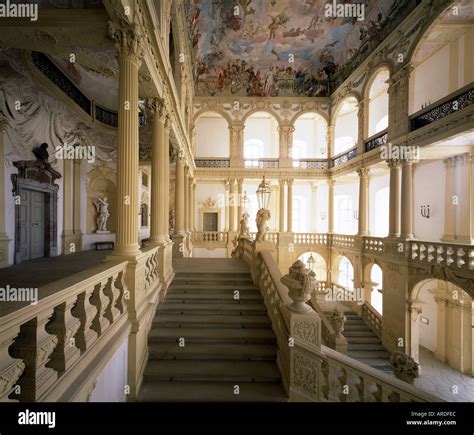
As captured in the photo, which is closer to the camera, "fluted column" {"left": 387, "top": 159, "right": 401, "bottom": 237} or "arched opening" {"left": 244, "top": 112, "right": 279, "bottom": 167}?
"fluted column" {"left": 387, "top": 159, "right": 401, "bottom": 237}

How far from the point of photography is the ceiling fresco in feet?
42.4

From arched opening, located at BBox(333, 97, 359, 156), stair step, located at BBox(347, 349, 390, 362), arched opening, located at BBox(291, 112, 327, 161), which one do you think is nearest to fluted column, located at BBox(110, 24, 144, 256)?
stair step, located at BBox(347, 349, 390, 362)

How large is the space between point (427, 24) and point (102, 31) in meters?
12.0

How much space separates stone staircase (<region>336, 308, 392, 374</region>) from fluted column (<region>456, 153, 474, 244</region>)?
19.9ft

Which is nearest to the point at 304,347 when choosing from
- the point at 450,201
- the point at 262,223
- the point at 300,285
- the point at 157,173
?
the point at 300,285

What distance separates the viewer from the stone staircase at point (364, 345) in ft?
33.8

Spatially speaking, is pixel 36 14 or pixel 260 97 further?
pixel 260 97

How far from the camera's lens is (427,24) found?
376 inches

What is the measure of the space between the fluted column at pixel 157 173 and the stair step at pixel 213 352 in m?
2.65

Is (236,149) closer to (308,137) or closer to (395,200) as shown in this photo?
(308,137)

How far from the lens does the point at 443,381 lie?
9625mm

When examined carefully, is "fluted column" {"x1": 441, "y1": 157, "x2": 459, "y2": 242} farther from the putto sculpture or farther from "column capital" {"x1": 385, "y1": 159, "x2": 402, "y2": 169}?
the putto sculpture
